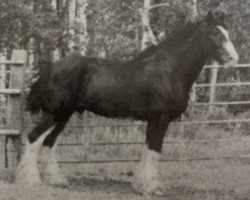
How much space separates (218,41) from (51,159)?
280 centimetres

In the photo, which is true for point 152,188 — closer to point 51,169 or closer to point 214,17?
point 51,169

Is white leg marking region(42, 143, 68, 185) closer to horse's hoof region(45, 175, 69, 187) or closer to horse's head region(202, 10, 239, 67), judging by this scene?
horse's hoof region(45, 175, 69, 187)

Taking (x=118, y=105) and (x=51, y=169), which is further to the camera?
(x=51, y=169)

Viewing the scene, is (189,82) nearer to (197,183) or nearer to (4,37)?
(197,183)

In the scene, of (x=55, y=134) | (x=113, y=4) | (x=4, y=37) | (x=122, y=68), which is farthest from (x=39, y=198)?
(x=113, y=4)

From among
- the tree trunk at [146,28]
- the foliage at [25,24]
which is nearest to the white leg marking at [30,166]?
the foliage at [25,24]

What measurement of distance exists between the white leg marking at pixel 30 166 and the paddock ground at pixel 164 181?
0.18 meters

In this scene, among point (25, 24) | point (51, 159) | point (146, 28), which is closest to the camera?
point (51, 159)

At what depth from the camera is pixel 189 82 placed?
8.37 metres

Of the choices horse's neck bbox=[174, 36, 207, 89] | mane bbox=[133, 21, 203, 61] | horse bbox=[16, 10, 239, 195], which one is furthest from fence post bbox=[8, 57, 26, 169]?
horse's neck bbox=[174, 36, 207, 89]

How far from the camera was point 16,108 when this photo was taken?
9039mm

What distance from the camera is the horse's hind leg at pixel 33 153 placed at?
839 cm

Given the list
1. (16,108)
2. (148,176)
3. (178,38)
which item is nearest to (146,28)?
(178,38)

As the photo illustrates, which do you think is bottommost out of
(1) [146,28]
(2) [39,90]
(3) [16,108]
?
(3) [16,108]
